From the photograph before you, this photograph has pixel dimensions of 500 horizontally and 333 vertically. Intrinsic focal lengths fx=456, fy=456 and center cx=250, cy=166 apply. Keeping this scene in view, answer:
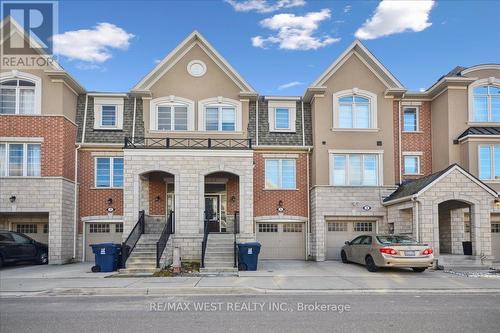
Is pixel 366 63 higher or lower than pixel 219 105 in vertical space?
higher

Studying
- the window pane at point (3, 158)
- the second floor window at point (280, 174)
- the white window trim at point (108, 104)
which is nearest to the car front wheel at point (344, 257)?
the second floor window at point (280, 174)

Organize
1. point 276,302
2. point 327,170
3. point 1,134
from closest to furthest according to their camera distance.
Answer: point 276,302
point 1,134
point 327,170

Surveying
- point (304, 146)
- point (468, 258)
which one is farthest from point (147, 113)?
point (468, 258)

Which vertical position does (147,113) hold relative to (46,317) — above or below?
above

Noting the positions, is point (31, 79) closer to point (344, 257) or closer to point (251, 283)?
point (251, 283)

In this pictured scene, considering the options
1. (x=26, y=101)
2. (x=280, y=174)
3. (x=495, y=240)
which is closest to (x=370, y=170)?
(x=280, y=174)

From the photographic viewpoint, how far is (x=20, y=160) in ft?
68.7

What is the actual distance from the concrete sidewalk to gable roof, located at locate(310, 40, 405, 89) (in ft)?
32.2

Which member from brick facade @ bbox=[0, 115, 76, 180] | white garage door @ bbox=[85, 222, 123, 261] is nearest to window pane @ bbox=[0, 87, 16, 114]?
brick facade @ bbox=[0, 115, 76, 180]

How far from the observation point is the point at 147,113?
22625 millimetres

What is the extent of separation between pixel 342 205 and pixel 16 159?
50.5ft

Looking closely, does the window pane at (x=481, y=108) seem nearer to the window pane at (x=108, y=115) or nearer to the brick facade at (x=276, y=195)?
the brick facade at (x=276, y=195)

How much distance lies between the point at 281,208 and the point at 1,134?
44.2ft

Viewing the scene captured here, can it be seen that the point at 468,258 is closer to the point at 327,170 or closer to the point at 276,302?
the point at 327,170
